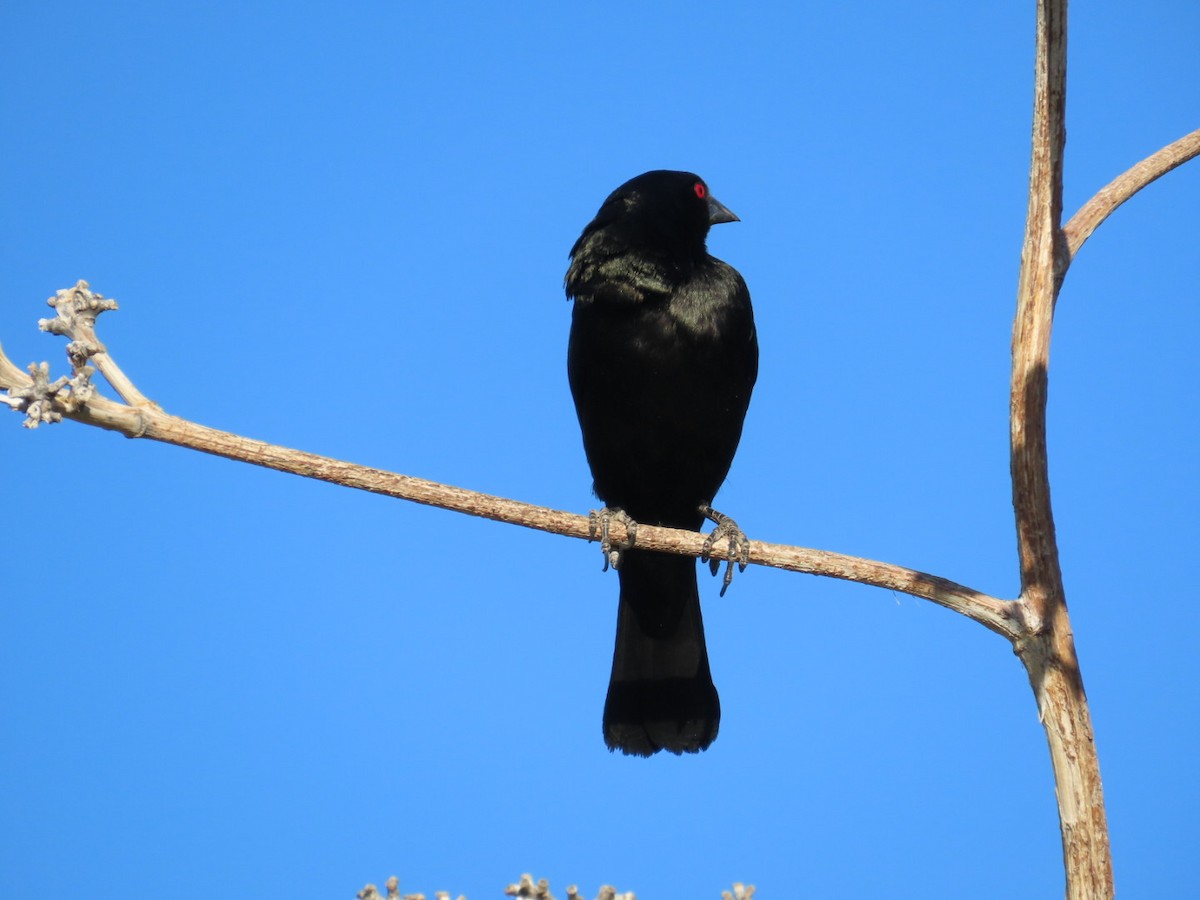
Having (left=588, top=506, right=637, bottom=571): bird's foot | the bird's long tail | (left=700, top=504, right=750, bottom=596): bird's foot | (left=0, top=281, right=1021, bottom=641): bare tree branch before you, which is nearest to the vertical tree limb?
(left=0, top=281, right=1021, bottom=641): bare tree branch

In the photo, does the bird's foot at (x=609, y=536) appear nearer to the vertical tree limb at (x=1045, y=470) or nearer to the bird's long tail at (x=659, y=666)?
the bird's long tail at (x=659, y=666)

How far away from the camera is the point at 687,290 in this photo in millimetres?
5547

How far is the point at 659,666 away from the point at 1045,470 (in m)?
2.35

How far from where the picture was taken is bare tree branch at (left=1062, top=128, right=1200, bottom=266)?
4.40 metres

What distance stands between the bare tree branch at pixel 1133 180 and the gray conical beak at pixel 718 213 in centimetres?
226

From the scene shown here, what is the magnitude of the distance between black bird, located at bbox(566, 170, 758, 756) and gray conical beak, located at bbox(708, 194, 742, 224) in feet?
1.07

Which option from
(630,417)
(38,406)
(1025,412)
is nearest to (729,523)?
(630,417)

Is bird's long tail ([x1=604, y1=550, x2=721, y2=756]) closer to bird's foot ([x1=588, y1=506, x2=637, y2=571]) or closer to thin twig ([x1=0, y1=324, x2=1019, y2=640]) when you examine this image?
bird's foot ([x1=588, y1=506, x2=637, y2=571])

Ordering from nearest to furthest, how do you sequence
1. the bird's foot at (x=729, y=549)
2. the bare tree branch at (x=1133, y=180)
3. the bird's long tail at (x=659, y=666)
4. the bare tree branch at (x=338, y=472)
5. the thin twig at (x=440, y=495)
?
1. the bare tree branch at (x=338, y=472)
2. the thin twig at (x=440, y=495)
3. the bare tree branch at (x=1133, y=180)
4. the bird's foot at (x=729, y=549)
5. the bird's long tail at (x=659, y=666)

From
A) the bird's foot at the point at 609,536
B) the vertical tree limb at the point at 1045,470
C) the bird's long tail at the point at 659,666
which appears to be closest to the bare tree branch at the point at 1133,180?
the vertical tree limb at the point at 1045,470

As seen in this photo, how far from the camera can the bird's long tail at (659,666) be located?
225 inches

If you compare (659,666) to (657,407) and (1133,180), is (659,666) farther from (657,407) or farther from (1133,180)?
(1133,180)

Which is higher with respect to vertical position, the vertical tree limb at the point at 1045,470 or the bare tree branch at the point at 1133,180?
the bare tree branch at the point at 1133,180

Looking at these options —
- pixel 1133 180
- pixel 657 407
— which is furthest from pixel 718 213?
pixel 1133 180
